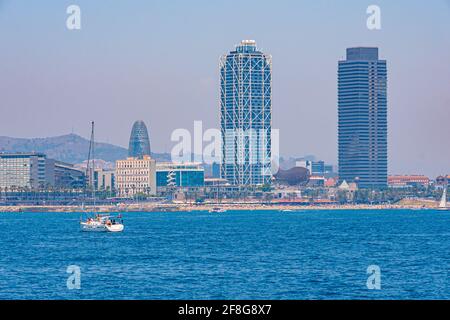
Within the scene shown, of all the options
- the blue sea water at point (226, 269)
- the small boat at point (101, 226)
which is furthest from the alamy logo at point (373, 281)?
the small boat at point (101, 226)

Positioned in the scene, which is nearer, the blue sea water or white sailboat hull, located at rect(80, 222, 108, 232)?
the blue sea water

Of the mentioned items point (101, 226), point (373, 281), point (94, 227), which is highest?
point (373, 281)

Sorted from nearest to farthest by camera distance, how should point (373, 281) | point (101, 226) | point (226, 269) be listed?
1. point (373, 281)
2. point (226, 269)
3. point (101, 226)

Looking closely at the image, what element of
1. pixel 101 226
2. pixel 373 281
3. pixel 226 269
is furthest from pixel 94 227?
pixel 373 281

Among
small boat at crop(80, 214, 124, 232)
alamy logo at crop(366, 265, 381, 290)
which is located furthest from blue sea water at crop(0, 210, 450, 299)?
small boat at crop(80, 214, 124, 232)

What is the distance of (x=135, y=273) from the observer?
64188 mm

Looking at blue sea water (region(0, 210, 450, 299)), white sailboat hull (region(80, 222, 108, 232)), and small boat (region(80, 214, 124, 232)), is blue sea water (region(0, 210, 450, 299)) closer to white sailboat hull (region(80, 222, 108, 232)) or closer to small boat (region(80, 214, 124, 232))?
small boat (region(80, 214, 124, 232))

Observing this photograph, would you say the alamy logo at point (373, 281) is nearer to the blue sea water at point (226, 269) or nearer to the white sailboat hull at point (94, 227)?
the blue sea water at point (226, 269)

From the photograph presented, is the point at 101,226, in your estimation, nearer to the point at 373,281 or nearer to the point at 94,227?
the point at 94,227

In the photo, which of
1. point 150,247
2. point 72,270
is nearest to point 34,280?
point 72,270

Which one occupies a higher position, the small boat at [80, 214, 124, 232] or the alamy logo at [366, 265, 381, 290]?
the alamy logo at [366, 265, 381, 290]

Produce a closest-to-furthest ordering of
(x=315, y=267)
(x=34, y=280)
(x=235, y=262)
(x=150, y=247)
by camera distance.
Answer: (x=34, y=280)
(x=315, y=267)
(x=235, y=262)
(x=150, y=247)
